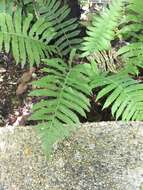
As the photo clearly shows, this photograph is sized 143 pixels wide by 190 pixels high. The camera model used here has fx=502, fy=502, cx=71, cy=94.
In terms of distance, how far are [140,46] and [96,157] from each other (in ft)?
3.41

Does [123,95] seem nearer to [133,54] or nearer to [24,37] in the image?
Answer: [133,54]

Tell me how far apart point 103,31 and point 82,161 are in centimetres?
117

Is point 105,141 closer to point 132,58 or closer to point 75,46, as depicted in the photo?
point 132,58

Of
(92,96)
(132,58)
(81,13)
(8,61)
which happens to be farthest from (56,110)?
(81,13)

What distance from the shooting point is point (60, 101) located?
3494 mm

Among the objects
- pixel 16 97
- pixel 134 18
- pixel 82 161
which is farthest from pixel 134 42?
pixel 82 161

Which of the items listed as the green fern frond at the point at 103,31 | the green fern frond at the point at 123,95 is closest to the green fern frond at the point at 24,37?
the green fern frond at the point at 103,31

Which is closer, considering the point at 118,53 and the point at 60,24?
the point at 118,53

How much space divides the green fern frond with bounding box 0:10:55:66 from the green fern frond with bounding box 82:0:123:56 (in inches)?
12.0

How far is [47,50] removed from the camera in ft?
13.4

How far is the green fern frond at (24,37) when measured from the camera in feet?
12.6

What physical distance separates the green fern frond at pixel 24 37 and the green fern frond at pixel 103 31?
31 cm

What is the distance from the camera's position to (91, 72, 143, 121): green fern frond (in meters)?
3.51

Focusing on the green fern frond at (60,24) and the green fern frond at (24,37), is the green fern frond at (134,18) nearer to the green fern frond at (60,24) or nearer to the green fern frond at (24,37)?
the green fern frond at (60,24)
